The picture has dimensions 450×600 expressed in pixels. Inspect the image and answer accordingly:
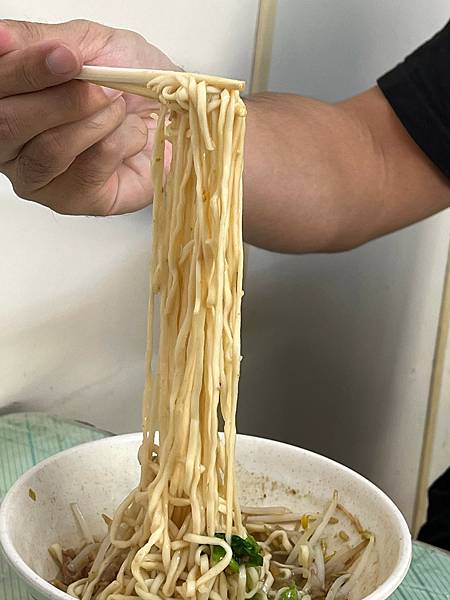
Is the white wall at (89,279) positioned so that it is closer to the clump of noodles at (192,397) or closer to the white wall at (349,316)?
the white wall at (349,316)

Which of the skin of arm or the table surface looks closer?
the skin of arm

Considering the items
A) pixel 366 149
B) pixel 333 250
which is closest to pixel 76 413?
pixel 333 250

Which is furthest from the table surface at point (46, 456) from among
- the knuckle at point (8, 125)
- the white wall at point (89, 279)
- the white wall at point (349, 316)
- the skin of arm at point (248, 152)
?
the white wall at point (349, 316)

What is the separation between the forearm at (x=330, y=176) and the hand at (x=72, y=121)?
276 mm

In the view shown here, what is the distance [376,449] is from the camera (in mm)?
1869

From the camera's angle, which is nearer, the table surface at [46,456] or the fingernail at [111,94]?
the fingernail at [111,94]

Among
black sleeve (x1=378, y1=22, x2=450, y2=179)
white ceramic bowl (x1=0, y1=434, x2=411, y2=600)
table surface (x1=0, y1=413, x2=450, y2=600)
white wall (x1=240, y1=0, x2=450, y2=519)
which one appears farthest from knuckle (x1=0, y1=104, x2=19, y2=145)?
white wall (x1=240, y1=0, x2=450, y2=519)

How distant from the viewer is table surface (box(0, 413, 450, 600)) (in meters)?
0.96

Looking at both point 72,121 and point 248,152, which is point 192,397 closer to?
point 72,121

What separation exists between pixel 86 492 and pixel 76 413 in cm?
54

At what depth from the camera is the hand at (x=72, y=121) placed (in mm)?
750

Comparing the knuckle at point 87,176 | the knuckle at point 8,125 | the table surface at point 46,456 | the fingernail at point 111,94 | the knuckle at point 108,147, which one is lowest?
the table surface at point 46,456

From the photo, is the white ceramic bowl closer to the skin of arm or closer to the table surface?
the table surface

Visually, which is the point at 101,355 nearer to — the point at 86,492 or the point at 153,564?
the point at 86,492
